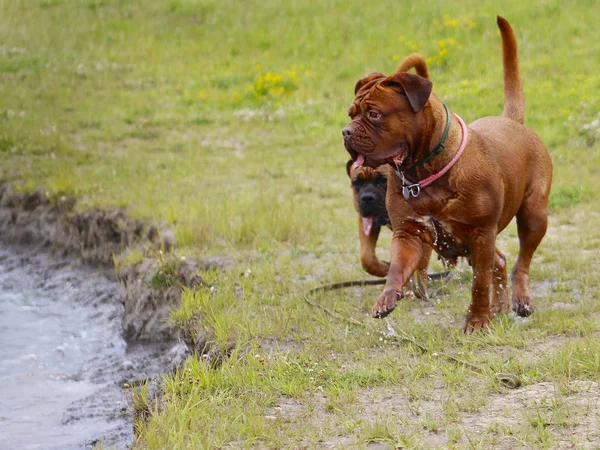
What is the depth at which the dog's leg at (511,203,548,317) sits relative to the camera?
5.84m

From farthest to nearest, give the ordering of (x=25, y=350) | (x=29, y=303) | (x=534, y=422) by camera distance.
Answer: (x=29, y=303)
(x=25, y=350)
(x=534, y=422)

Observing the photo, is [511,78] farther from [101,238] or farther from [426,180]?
[101,238]

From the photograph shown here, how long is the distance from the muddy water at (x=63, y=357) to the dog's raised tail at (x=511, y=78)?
10.2ft

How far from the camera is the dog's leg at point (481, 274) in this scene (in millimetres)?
5207

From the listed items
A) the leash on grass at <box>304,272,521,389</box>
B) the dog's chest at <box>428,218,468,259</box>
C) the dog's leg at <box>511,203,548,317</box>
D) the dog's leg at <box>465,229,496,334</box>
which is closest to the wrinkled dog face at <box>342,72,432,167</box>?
the dog's chest at <box>428,218,468,259</box>

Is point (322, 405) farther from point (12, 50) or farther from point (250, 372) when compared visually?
point (12, 50)

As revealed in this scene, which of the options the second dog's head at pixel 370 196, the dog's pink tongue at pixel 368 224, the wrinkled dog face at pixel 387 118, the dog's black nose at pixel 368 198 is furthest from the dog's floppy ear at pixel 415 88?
the dog's pink tongue at pixel 368 224

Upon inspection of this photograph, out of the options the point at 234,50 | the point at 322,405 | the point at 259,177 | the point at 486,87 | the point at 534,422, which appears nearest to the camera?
the point at 534,422

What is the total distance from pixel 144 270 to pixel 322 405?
3557 millimetres

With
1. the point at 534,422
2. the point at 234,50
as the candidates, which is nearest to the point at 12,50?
the point at 234,50

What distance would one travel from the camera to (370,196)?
6.78m

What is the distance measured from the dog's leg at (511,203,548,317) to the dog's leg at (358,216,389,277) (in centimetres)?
119

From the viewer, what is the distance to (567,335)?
17.7 ft

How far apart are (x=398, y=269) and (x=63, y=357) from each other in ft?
10.6
